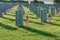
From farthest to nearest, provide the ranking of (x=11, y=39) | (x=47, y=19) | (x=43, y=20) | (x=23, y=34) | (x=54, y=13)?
(x=54, y=13) < (x=47, y=19) < (x=43, y=20) < (x=23, y=34) < (x=11, y=39)

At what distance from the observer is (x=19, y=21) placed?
496 inches

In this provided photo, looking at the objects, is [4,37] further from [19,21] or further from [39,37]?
[19,21]

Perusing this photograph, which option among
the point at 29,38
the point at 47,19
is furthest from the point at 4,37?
the point at 47,19

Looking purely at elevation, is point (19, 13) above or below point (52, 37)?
above

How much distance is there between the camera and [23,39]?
8984 mm

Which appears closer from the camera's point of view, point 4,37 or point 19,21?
point 4,37

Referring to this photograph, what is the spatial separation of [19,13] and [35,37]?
11.6 ft

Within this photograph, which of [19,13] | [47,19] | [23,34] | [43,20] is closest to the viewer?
[23,34]

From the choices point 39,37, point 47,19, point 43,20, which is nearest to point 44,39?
point 39,37

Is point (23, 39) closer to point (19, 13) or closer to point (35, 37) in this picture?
point (35, 37)

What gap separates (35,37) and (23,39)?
67 cm

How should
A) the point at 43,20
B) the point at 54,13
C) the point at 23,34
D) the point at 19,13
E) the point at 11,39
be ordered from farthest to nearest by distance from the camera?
1. the point at 54,13
2. the point at 43,20
3. the point at 19,13
4. the point at 23,34
5. the point at 11,39

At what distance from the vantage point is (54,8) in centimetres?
2100

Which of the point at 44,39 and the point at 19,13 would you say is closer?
the point at 44,39
